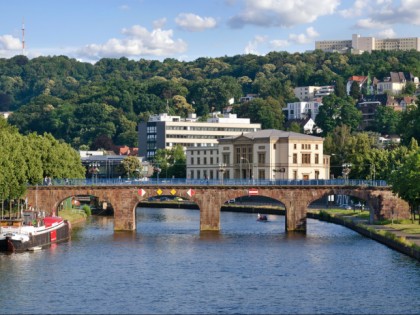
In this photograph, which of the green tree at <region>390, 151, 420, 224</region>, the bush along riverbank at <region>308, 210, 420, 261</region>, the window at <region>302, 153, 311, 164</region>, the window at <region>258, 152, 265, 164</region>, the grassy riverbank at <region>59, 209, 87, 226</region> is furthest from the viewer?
the window at <region>258, 152, 265, 164</region>

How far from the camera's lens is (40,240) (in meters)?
131

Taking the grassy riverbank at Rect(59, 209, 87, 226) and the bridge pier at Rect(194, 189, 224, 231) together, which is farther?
the grassy riverbank at Rect(59, 209, 87, 226)

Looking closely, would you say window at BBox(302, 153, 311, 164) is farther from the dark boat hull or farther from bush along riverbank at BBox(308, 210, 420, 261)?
the dark boat hull

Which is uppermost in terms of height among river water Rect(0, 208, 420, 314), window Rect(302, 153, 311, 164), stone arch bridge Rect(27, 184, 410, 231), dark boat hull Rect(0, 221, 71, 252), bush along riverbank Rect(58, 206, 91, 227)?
window Rect(302, 153, 311, 164)

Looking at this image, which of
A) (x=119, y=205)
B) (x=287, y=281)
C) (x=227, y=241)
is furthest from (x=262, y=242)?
(x=287, y=281)

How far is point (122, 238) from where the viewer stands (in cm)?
14388

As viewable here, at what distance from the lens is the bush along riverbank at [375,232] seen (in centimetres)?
11706

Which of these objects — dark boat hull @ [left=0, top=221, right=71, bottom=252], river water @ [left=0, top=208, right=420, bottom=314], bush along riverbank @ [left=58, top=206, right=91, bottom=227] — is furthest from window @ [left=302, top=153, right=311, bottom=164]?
dark boat hull @ [left=0, top=221, right=71, bottom=252]

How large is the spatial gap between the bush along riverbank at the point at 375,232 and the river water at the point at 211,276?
133 cm

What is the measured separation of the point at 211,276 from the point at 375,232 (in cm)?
4017

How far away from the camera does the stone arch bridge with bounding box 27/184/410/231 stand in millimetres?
154500

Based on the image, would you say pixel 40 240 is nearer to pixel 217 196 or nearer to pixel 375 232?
pixel 217 196

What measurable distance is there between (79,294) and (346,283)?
26.4 m

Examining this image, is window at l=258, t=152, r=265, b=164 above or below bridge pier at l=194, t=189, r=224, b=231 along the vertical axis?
above
